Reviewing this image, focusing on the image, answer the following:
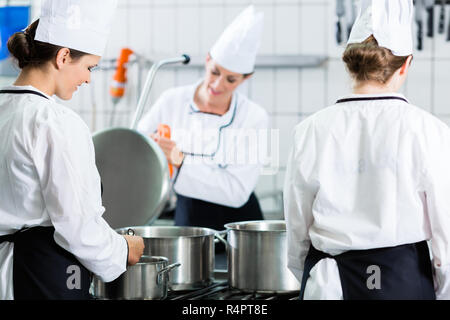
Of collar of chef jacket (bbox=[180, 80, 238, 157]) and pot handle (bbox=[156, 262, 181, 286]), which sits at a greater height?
collar of chef jacket (bbox=[180, 80, 238, 157])

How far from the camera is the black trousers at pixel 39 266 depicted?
3.70 ft

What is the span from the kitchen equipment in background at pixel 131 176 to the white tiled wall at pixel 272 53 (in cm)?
124

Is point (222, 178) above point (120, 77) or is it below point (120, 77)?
below

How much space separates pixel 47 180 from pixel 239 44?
1.42 metres

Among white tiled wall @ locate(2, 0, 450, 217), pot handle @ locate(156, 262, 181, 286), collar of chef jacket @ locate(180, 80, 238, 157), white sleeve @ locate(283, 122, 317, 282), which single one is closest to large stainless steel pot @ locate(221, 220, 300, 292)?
white sleeve @ locate(283, 122, 317, 282)

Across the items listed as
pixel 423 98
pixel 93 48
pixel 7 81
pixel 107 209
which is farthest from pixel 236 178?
pixel 7 81

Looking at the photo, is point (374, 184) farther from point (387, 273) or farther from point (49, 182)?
point (49, 182)

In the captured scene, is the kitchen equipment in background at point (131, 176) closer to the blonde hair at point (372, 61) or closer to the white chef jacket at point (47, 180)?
the white chef jacket at point (47, 180)

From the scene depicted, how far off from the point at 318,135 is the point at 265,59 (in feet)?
5.94

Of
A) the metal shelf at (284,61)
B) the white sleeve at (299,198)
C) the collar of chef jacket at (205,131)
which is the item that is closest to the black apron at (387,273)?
the white sleeve at (299,198)

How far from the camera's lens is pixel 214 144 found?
248 cm

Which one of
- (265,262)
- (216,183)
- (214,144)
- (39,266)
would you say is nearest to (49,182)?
(39,266)

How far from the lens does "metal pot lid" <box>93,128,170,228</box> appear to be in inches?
71.4

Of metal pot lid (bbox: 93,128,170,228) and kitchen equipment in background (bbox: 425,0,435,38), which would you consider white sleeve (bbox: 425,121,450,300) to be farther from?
kitchen equipment in background (bbox: 425,0,435,38)
